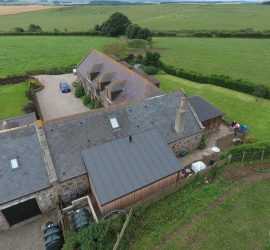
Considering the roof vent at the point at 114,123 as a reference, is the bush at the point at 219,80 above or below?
below

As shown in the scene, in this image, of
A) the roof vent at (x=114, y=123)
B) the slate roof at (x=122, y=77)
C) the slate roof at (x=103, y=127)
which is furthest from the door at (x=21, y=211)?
the slate roof at (x=122, y=77)

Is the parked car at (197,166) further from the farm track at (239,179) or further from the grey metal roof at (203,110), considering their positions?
the grey metal roof at (203,110)

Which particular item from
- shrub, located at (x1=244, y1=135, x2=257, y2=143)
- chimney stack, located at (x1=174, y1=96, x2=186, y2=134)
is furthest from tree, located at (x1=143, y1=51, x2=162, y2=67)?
chimney stack, located at (x1=174, y1=96, x2=186, y2=134)

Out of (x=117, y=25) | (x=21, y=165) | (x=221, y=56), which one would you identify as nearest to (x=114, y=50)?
(x=117, y=25)

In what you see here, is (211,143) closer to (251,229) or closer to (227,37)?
(251,229)

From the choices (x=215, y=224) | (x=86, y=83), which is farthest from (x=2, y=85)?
(x=215, y=224)

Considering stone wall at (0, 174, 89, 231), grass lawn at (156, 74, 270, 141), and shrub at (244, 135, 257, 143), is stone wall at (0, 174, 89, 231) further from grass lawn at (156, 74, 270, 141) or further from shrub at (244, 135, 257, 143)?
grass lawn at (156, 74, 270, 141)

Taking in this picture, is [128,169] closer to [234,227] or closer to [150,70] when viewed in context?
[234,227]
